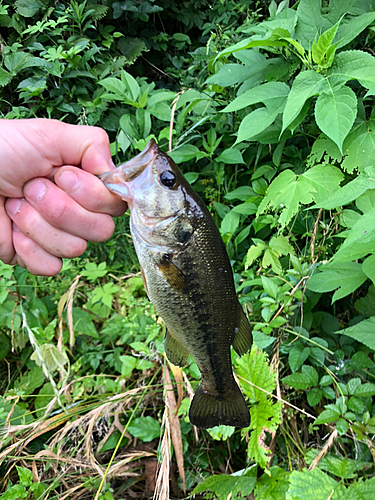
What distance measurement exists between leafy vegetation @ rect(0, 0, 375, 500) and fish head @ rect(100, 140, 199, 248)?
0.58 meters

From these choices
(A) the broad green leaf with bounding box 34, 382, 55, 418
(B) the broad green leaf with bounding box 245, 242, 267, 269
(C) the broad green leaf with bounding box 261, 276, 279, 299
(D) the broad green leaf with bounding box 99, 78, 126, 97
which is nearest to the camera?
(C) the broad green leaf with bounding box 261, 276, 279, 299

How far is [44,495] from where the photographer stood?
1.78m

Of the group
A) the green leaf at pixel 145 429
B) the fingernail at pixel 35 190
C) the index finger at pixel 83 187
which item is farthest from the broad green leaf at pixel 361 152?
the green leaf at pixel 145 429

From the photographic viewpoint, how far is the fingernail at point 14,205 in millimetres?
1467

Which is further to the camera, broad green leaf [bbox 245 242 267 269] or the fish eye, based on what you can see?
broad green leaf [bbox 245 242 267 269]

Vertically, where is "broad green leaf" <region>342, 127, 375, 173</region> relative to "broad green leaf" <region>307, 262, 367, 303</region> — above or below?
above

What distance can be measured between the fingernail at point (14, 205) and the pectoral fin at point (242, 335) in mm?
1114

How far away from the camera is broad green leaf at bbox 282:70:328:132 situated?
1.55 m

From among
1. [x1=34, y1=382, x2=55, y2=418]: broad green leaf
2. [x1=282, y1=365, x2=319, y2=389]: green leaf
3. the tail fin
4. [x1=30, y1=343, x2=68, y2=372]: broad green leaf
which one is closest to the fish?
the tail fin

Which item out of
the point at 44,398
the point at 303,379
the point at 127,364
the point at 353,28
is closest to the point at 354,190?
the point at 303,379

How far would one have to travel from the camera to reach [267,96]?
1813 millimetres

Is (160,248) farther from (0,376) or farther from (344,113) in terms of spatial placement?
(0,376)

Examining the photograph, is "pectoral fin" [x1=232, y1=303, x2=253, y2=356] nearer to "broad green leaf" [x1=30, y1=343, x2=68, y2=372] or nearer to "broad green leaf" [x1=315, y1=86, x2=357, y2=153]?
"broad green leaf" [x1=315, y1=86, x2=357, y2=153]

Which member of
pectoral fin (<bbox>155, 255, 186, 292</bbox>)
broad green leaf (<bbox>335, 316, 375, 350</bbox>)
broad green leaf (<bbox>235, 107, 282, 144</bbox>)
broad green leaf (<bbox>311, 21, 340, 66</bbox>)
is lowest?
broad green leaf (<bbox>335, 316, 375, 350</bbox>)
